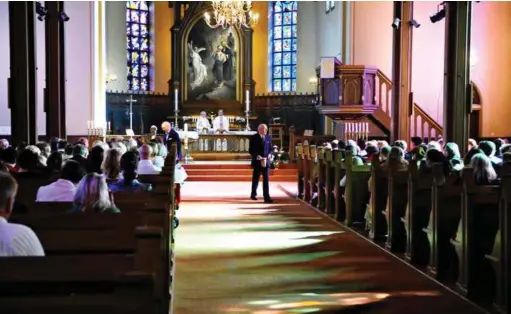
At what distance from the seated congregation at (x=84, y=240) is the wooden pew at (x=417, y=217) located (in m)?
2.35

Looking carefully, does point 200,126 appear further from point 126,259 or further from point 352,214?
point 126,259

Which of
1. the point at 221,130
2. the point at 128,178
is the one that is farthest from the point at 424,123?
the point at 128,178

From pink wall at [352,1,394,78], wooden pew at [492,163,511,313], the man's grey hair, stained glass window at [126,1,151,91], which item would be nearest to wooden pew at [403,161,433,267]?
wooden pew at [492,163,511,313]

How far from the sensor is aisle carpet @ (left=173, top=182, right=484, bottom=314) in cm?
523

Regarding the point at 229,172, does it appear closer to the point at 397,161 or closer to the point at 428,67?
the point at 428,67

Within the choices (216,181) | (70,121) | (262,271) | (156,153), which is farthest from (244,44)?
(262,271)

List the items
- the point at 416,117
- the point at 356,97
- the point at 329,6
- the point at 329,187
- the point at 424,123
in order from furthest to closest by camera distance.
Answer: the point at 329,6
the point at 424,123
the point at 416,117
the point at 356,97
the point at 329,187

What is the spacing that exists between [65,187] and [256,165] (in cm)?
723

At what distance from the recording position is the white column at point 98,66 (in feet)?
66.4

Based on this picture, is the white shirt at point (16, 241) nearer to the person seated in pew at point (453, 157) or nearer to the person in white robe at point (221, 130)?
the person seated in pew at point (453, 157)

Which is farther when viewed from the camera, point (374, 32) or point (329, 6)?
point (329, 6)

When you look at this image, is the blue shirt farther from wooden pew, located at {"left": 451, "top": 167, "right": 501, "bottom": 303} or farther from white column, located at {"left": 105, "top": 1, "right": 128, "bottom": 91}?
white column, located at {"left": 105, "top": 1, "right": 128, "bottom": 91}

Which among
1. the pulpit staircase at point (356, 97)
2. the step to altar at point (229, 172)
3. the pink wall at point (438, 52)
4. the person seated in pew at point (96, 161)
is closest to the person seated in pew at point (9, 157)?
the person seated in pew at point (96, 161)

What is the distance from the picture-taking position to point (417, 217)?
675 cm
